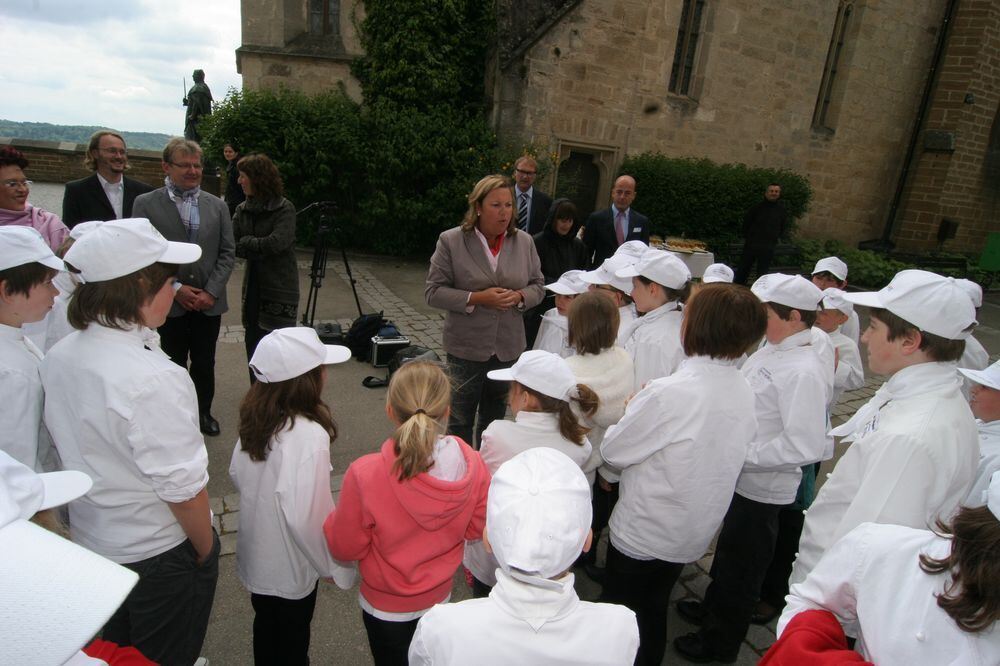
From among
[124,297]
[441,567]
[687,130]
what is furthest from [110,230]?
[687,130]

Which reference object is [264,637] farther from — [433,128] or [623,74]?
[623,74]

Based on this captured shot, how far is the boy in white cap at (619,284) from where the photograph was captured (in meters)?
3.43

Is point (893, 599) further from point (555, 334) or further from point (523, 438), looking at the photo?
point (555, 334)

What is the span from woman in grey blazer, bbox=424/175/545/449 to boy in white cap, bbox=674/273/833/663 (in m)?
1.58

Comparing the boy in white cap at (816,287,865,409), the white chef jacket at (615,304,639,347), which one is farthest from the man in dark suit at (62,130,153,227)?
the boy in white cap at (816,287,865,409)

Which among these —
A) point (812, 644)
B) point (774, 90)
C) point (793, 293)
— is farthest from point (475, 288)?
point (774, 90)

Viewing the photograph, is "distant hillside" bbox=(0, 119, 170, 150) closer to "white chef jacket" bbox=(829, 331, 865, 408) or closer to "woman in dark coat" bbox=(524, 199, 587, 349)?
"woman in dark coat" bbox=(524, 199, 587, 349)

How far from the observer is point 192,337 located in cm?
418

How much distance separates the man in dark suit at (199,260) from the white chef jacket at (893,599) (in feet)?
13.3

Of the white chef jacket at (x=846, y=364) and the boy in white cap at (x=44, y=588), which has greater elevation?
the boy in white cap at (x=44, y=588)

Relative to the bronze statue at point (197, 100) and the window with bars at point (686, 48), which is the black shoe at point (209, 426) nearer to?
the bronze statue at point (197, 100)

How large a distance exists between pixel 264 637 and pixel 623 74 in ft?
37.6

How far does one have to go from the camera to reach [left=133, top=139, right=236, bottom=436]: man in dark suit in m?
3.95

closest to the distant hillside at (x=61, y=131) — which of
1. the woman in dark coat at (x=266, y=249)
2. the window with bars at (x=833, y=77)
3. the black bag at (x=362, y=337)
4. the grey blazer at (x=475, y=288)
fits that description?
the black bag at (x=362, y=337)
